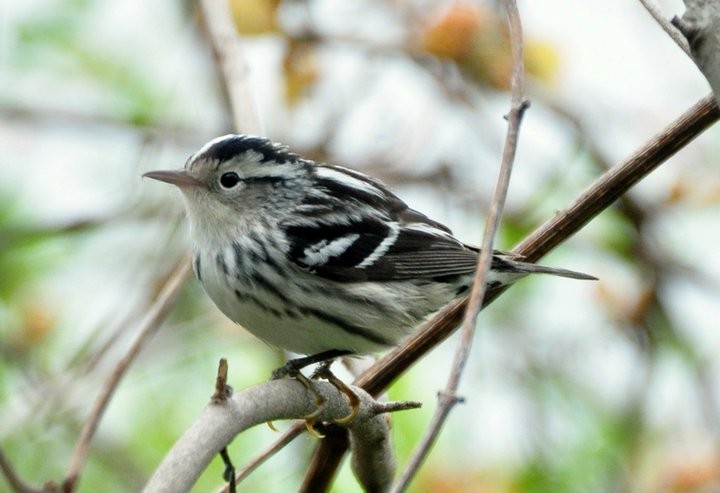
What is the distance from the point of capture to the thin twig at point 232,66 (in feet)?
12.1

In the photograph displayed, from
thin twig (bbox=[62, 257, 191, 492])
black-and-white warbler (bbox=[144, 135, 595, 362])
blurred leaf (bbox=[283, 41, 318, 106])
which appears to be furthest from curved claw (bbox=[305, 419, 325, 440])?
blurred leaf (bbox=[283, 41, 318, 106])

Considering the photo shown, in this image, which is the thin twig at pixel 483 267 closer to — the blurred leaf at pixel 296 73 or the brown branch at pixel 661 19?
the brown branch at pixel 661 19

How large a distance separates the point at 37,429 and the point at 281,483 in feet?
3.14

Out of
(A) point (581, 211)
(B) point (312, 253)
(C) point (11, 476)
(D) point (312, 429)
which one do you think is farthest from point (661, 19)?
(C) point (11, 476)

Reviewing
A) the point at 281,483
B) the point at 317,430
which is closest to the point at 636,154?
the point at 317,430

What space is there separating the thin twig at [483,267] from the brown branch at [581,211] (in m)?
0.45

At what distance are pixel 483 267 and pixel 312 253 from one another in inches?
62.7

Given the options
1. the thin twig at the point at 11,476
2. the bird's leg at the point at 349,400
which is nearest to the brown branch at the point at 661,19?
the bird's leg at the point at 349,400

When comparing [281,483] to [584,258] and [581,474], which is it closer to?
[581,474]

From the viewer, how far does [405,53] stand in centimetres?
500

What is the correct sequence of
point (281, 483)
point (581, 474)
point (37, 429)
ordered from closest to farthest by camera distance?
point (37, 429) < point (281, 483) < point (581, 474)

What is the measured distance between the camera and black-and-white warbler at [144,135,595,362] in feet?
10.4

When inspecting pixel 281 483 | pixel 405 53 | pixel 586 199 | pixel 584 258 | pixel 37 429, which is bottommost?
pixel 37 429

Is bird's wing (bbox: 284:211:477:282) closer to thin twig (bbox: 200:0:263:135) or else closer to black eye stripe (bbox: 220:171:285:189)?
black eye stripe (bbox: 220:171:285:189)
